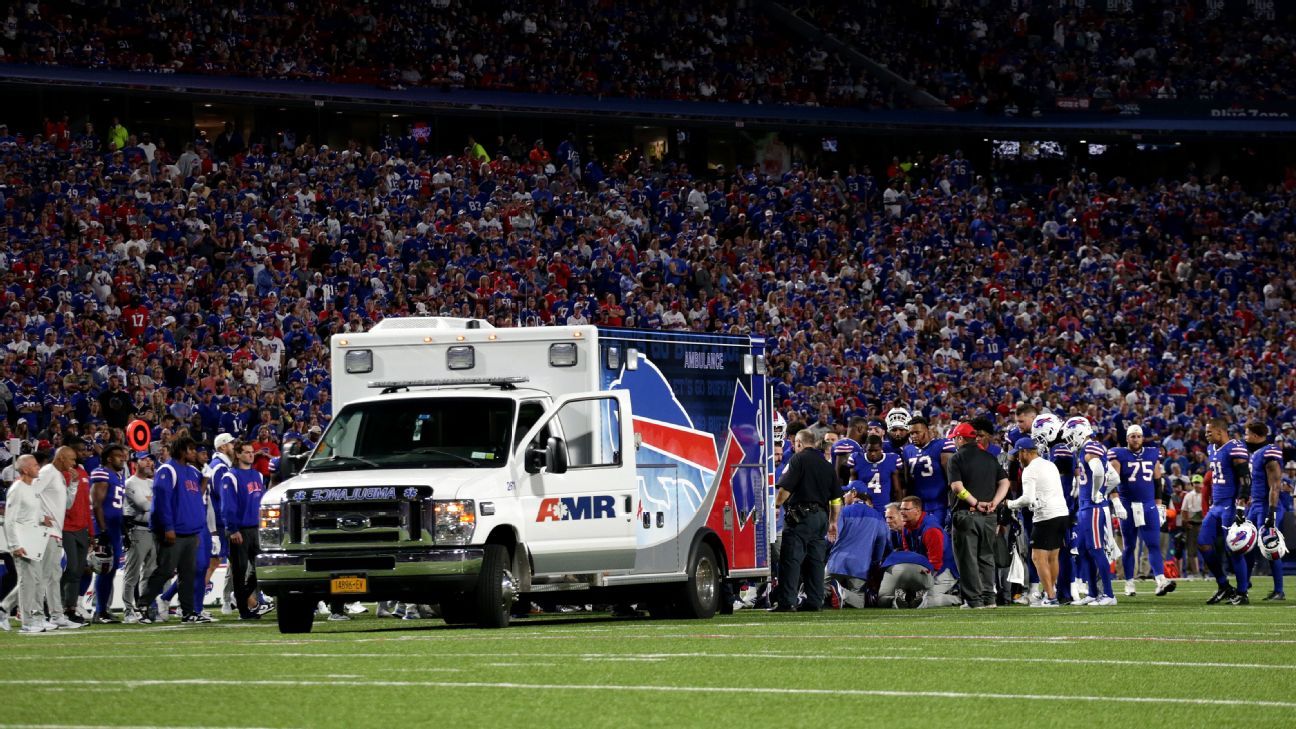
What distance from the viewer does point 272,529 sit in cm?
1612

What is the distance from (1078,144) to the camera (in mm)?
47750

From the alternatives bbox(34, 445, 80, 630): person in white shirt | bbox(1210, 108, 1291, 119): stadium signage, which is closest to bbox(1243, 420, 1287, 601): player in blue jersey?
bbox(34, 445, 80, 630): person in white shirt

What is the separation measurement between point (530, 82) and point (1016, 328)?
1131cm

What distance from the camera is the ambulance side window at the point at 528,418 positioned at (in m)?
16.6

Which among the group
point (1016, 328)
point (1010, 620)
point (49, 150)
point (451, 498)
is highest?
point (49, 150)

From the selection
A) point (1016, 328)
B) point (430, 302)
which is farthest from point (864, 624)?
point (1016, 328)

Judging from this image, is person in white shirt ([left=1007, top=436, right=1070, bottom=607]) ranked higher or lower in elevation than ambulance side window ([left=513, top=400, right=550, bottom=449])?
lower

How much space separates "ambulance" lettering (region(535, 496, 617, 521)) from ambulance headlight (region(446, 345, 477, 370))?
4.91 feet

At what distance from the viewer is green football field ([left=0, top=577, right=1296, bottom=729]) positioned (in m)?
9.35

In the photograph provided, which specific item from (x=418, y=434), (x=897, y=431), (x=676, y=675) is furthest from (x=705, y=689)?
(x=897, y=431)

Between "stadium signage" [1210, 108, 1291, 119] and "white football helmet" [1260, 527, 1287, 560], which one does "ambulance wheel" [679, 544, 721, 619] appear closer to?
"white football helmet" [1260, 527, 1287, 560]

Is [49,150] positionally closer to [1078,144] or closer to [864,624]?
[864,624]

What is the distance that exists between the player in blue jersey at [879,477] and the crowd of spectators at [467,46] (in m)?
19.4

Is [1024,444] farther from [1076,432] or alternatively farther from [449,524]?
[449,524]
